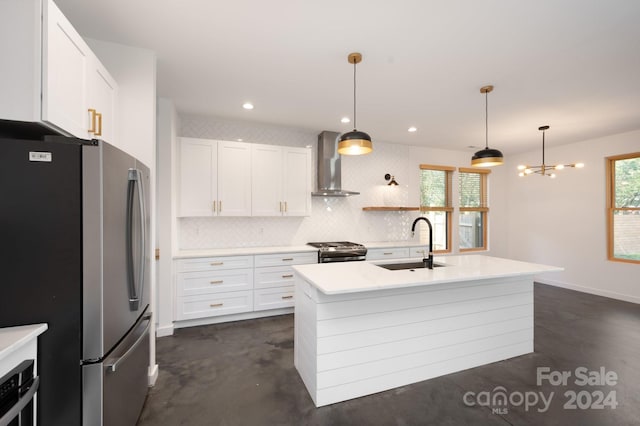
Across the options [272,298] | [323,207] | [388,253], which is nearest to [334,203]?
[323,207]

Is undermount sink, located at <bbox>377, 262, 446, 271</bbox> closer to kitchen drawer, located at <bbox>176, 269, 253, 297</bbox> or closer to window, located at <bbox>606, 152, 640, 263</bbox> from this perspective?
kitchen drawer, located at <bbox>176, 269, 253, 297</bbox>

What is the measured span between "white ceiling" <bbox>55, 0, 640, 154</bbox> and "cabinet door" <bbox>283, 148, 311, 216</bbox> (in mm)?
537

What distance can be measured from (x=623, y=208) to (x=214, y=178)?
21.3 ft

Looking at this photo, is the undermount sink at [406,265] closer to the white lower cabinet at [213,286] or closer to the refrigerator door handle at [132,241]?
the white lower cabinet at [213,286]

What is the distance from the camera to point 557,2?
1741mm

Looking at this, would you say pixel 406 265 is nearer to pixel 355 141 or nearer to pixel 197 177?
pixel 355 141

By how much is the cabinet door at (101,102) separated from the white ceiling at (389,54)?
1.36ft

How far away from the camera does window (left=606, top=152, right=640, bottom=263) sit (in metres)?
4.43

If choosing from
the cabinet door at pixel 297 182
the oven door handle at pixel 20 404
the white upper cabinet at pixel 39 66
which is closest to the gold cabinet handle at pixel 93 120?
the white upper cabinet at pixel 39 66

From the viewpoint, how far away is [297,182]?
4.09m

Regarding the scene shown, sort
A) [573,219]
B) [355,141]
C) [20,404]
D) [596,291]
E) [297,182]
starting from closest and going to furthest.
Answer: [20,404], [355,141], [297,182], [596,291], [573,219]

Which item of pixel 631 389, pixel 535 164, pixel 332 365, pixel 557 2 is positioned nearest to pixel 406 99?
pixel 557 2

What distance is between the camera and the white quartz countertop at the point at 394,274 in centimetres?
184

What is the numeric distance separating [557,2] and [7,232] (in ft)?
10.6
